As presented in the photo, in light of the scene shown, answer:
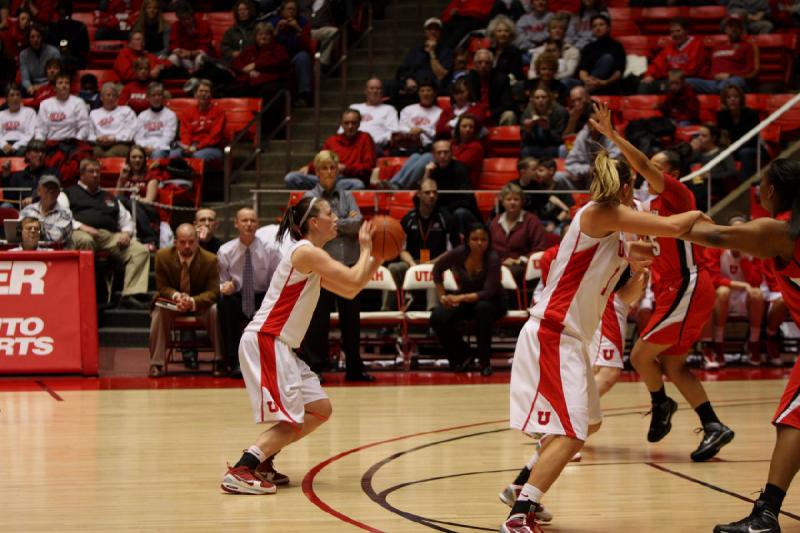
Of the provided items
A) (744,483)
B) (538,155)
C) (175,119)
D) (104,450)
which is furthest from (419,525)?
(175,119)

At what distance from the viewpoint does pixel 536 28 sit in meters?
15.3

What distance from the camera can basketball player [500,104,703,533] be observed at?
4.80 metres

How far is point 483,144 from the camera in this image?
1360 centimetres

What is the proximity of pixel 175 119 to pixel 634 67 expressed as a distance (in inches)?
235

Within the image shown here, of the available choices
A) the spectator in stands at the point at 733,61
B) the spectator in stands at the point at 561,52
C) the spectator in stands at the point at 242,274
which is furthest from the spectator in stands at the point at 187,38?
the spectator in stands at the point at 733,61

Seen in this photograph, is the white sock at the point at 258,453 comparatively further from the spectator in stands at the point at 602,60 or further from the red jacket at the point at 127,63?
the red jacket at the point at 127,63

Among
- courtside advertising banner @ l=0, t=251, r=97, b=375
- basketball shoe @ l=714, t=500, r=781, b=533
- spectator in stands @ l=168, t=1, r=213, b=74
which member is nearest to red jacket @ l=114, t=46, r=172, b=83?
spectator in stands @ l=168, t=1, r=213, b=74

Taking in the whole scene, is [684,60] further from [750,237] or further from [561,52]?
[750,237]

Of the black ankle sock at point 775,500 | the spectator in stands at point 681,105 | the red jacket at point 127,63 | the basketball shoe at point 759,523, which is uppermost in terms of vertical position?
the red jacket at point 127,63

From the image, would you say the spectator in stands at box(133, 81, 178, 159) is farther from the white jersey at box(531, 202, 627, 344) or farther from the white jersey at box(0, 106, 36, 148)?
the white jersey at box(531, 202, 627, 344)

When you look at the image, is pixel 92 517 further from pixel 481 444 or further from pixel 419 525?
pixel 481 444

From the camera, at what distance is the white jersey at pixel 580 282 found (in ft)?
16.6

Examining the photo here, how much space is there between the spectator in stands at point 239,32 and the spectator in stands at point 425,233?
527 centimetres

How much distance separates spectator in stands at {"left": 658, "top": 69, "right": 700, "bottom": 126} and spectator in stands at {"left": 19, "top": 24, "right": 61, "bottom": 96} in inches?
327
